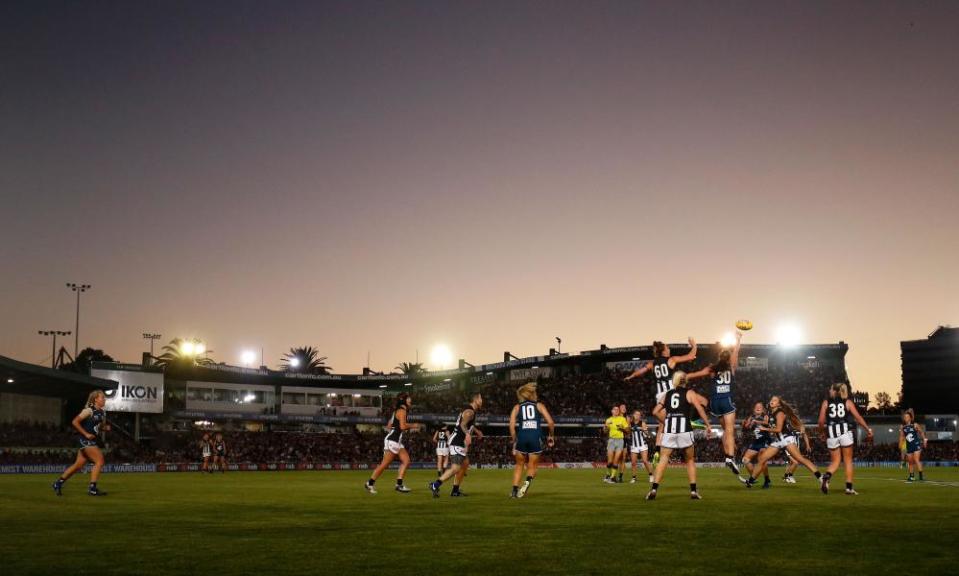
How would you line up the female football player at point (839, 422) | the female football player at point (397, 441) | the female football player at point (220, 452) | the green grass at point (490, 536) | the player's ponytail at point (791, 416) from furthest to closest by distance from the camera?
1. the female football player at point (220, 452)
2. the player's ponytail at point (791, 416)
3. the female football player at point (397, 441)
4. the female football player at point (839, 422)
5. the green grass at point (490, 536)

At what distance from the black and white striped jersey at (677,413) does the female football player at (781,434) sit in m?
4.62

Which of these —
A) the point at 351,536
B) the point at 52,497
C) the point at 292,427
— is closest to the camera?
the point at 351,536

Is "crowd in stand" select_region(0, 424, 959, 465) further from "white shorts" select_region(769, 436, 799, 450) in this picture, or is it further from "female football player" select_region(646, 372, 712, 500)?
"female football player" select_region(646, 372, 712, 500)

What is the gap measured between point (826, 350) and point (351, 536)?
9407 centimetres

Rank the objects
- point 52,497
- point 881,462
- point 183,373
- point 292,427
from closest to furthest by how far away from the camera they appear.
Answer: point 52,497 → point 881,462 → point 183,373 → point 292,427

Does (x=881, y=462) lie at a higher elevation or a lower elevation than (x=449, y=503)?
lower

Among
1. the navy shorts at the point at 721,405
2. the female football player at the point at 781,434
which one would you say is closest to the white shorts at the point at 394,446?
the navy shorts at the point at 721,405

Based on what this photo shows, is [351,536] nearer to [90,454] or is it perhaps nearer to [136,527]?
[136,527]

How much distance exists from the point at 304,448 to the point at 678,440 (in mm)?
57106

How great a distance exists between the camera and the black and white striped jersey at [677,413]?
52.1 ft

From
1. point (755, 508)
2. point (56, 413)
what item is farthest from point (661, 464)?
point (56, 413)

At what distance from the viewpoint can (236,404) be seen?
269 ft

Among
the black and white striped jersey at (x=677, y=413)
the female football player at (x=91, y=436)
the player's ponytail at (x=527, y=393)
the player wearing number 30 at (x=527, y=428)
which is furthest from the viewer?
the female football player at (x=91, y=436)

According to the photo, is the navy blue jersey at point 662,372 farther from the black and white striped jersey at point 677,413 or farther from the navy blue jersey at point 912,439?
the navy blue jersey at point 912,439
